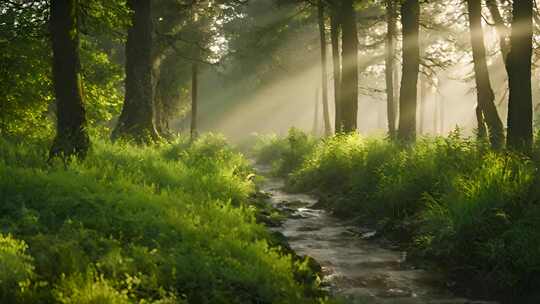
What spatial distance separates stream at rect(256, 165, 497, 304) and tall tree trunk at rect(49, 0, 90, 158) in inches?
184

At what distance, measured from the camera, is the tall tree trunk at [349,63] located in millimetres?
20688

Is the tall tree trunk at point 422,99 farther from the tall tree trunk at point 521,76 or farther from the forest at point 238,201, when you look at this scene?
the tall tree trunk at point 521,76

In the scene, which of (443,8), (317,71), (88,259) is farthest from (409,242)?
(317,71)

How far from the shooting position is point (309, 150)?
77.8ft

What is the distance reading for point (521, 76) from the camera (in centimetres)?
1080

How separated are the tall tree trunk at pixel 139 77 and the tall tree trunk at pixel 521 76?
11117 millimetres

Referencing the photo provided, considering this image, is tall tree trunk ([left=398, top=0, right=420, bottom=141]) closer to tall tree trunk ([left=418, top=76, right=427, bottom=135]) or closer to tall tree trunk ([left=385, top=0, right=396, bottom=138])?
tall tree trunk ([left=385, top=0, right=396, bottom=138])

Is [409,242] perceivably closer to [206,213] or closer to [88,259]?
[206,213]

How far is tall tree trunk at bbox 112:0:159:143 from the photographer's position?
17781mm

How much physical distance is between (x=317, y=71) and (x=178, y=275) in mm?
40245

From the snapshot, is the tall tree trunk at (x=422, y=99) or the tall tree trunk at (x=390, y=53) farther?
the tall tree trunk at (x=422, y=99)

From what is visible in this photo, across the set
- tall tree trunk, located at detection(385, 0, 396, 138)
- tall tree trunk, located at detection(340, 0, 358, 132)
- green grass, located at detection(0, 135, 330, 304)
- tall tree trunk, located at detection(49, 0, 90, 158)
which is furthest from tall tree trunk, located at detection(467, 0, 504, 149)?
tall tree trunk, located at detection(49, 0, 90, 158)

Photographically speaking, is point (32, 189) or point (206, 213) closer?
point (32, 189)

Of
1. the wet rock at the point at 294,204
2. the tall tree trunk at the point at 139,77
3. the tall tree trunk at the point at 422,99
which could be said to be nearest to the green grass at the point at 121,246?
the wet rock at the point at 294,204
